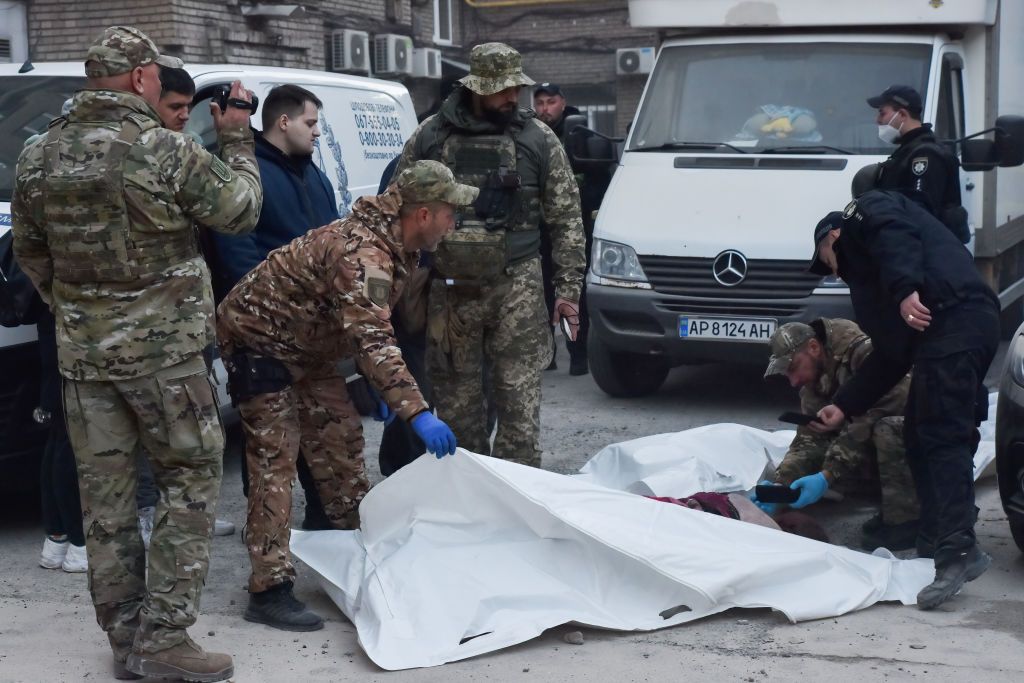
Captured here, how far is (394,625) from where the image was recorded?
14.0ft

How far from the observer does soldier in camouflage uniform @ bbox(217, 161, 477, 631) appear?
4.17 metres

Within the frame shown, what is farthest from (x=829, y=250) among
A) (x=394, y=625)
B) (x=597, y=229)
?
(x=597, y=229)

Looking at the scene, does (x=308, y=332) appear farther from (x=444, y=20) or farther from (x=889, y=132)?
(x=444, y=20)

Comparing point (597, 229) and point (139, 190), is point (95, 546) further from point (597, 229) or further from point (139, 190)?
point (597, 229)

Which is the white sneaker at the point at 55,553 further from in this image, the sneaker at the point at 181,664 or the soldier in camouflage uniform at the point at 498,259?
the soldier in camouflage uniform at the point at 498,259

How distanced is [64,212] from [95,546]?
0.97m

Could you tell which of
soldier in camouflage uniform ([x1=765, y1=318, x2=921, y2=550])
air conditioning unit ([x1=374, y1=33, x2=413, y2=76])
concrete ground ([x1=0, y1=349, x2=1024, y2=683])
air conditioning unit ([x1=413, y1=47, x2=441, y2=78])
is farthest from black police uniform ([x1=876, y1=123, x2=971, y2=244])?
air conditioning unit ([x1=413, y1=47, x2=441, y2=78])

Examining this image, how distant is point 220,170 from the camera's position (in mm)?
3891

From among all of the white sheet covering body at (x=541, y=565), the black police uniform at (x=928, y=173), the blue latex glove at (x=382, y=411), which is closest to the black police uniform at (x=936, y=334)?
the white sheet covering body at (x=541, y=565)

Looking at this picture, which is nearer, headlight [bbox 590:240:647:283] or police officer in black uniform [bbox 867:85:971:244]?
police officer in black uniform [bbox 867:85:971:244]

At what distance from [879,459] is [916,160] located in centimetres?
211

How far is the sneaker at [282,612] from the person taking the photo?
455 cm

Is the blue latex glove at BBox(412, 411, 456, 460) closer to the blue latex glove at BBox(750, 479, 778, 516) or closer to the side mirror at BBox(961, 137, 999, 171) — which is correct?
the blue latex glove at BBox(750, 479, 778, 516)

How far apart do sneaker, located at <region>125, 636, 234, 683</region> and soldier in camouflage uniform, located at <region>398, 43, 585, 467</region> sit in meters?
1.87
